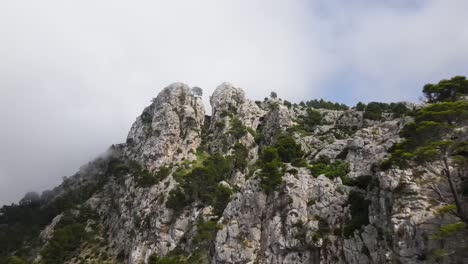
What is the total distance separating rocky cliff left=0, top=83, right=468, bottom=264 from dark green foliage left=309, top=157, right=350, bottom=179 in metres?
0.22

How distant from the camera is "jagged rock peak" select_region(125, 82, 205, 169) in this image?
13988 centimetres

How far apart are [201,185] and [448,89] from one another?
2994 inches

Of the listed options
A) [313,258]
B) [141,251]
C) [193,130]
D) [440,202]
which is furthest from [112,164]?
[440,202]

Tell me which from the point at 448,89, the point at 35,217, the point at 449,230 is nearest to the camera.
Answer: the point at 449,230

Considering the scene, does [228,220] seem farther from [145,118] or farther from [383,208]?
[145,118]

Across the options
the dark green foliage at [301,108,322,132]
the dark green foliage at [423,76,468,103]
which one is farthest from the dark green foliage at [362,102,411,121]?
the dark green foliage at [423,76,468,103]

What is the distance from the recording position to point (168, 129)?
145625 mm

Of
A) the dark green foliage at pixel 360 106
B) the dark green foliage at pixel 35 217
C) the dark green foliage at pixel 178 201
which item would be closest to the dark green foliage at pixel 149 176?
the dark green foliage at pixel 178 201

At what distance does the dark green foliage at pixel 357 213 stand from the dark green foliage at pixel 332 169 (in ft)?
27.6

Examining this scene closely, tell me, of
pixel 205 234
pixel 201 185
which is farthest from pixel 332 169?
pixel 201 185

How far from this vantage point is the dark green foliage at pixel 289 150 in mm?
102688

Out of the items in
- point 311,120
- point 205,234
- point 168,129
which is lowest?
point 205,234

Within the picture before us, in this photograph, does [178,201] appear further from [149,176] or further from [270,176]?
[270,176]

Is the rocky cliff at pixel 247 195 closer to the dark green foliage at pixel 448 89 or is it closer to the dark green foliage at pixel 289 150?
the dark green foliage at pixel 289 150
